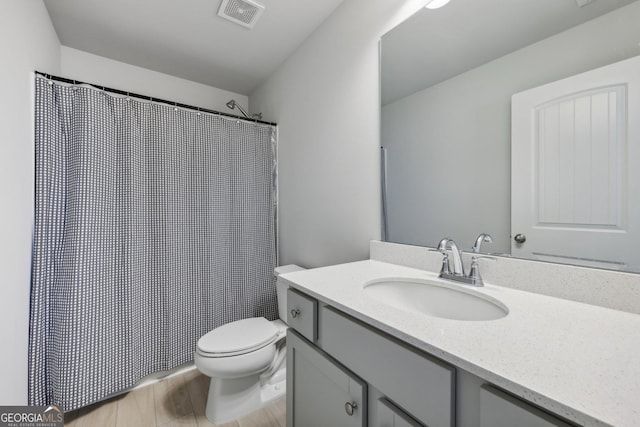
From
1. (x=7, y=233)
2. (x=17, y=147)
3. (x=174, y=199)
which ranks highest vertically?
(x=17, y=147)

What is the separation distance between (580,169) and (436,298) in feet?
1.91

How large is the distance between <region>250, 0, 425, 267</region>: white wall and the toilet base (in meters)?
0.78

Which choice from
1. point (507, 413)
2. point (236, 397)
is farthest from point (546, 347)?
point (236, 397)

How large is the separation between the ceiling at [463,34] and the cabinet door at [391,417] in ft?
3.78

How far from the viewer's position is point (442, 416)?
0.52 m

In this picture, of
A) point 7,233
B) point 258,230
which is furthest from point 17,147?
point 258,230

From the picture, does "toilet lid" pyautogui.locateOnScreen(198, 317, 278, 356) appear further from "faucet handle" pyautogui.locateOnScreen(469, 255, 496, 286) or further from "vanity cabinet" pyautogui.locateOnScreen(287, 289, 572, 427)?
"faucet handle" pyautogui.locateOnScreen(469, 255, 496, 286)

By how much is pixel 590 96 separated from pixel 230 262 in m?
2.01

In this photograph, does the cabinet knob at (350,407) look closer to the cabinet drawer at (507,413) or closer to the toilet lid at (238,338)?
the cabinet drawer at (507,413)

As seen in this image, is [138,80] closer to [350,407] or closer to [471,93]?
[471,93]

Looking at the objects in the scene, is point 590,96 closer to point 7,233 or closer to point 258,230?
point 258,230

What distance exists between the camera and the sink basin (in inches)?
32.5

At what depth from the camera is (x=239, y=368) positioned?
1344mm

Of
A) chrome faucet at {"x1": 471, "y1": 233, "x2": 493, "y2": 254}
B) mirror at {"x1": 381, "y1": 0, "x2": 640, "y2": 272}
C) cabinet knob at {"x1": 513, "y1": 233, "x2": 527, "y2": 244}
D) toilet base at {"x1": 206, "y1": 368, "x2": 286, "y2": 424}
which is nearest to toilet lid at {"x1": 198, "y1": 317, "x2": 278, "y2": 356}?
toilet base at {"x1": 206, "y1": 368, "x2": 286, "y2": 424}
